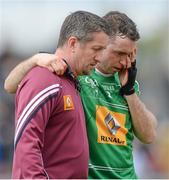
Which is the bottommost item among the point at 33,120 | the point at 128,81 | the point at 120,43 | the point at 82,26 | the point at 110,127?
the point at 110,127

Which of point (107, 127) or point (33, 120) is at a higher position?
point (33, 120)

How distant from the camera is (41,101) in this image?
4.52 metres

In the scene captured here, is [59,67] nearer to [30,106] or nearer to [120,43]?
[30,106]

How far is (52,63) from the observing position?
4.72 meters

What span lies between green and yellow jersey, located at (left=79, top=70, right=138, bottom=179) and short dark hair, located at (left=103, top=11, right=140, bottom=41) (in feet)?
1.15

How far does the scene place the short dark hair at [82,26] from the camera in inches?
190

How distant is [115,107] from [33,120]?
1.13 meters

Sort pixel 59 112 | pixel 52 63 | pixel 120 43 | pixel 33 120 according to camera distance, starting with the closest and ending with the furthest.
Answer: pixel 33 120 → pixel 59 112 → pixel 52 63 → pixel 120 43

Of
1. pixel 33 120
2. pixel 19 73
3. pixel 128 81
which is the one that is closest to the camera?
pixel 33 120

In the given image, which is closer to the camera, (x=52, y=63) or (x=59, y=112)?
(x=59, y=112)

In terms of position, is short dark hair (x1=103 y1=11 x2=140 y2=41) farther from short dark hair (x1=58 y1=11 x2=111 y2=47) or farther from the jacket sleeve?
the jacket sleeve

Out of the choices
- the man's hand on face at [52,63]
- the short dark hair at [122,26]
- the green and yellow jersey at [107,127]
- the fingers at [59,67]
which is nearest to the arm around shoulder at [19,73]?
the man's hand on face at [52,63]

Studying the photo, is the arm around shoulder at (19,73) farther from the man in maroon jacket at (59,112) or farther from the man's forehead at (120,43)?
the man's forehead at (120,43)

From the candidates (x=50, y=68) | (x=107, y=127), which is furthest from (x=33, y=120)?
(x=107, y=127)
